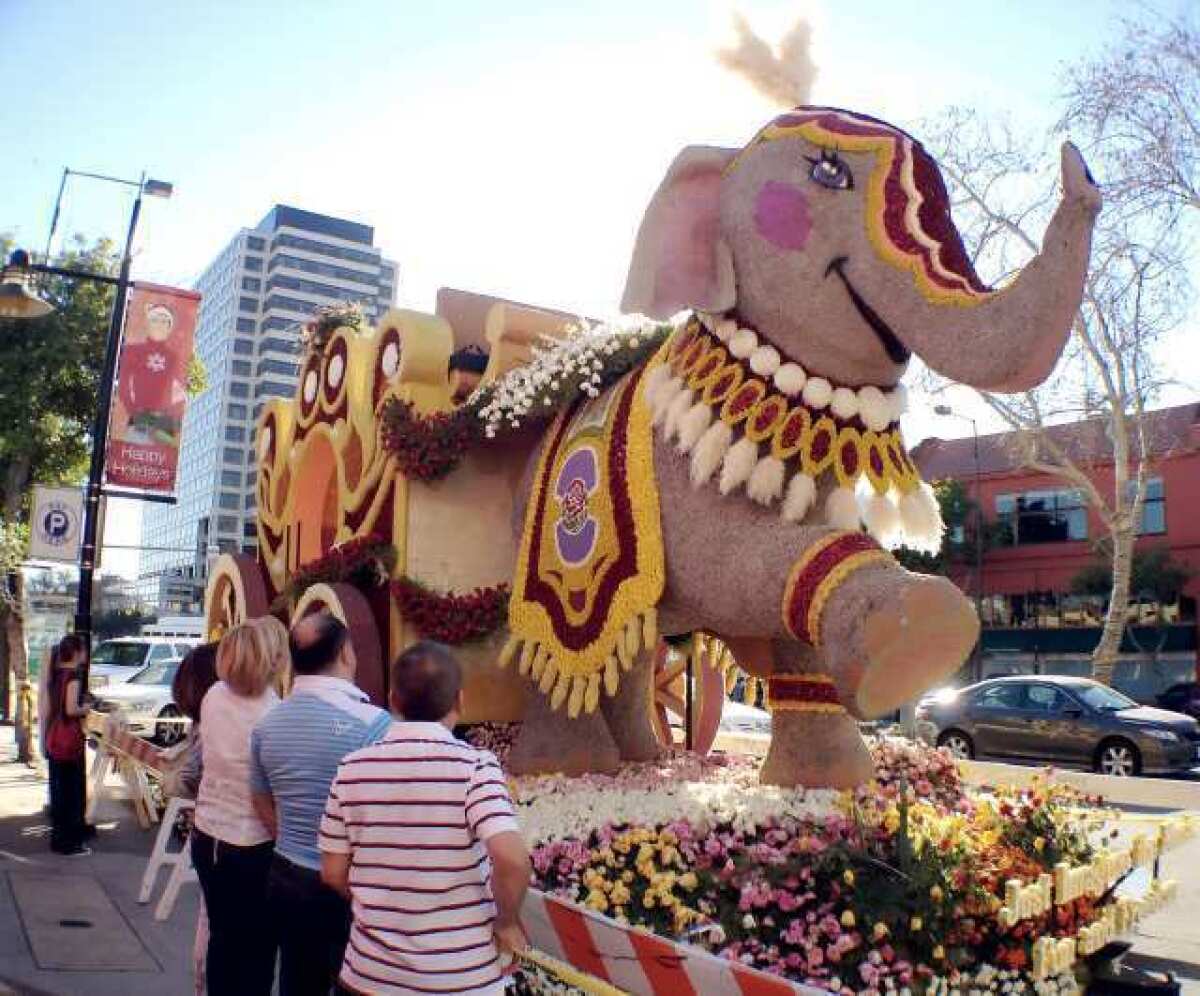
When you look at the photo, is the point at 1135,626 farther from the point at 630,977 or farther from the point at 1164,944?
the point at 630,977

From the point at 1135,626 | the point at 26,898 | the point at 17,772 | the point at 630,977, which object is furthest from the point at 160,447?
the point at 1135,626

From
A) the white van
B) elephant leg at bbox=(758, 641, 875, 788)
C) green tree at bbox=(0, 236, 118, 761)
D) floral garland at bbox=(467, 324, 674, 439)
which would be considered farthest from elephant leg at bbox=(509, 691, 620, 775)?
the white van

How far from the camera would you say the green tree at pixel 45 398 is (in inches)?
560

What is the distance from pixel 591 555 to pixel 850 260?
1.51 metres

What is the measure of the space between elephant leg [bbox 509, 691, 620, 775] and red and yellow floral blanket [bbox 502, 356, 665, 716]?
0.13m

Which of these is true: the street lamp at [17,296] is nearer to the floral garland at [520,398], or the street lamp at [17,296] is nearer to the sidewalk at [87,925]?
the sidewalk at [87,925]

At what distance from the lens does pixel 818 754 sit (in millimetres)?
4414

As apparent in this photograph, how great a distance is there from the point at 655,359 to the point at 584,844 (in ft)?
6.44

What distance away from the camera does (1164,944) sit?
603 cm

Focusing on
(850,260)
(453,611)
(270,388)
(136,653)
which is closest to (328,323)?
(453,611)

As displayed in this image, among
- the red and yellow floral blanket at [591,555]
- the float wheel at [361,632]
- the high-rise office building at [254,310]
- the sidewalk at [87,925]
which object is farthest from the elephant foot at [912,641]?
the high-rise office building at [254,310]

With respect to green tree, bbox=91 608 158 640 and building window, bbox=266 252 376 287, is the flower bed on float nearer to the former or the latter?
green tree, bbox=91 608 158 640

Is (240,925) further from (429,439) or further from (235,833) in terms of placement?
(429,439)

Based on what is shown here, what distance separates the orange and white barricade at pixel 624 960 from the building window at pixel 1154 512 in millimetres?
27553
